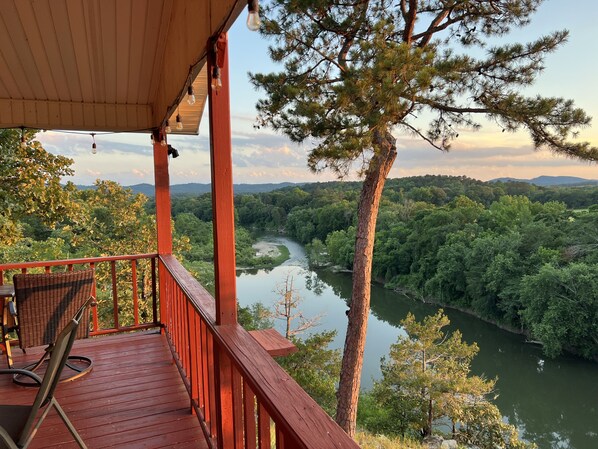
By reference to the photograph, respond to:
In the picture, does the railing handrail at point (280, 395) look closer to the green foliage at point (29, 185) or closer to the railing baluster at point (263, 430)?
the railing baluster at point (263, 430)

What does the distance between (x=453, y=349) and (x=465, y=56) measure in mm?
11384

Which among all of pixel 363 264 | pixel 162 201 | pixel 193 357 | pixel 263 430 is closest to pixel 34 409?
pixel 263 430

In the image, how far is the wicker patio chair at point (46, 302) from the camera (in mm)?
2861

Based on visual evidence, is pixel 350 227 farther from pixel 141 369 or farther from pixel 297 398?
pixel 297 398

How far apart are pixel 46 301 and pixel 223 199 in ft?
6.00

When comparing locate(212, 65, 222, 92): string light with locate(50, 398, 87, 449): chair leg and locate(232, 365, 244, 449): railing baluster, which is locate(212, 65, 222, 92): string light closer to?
locate(232, 365, 244, 449): railing baluster

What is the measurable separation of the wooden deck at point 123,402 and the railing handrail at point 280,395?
0.91 meters

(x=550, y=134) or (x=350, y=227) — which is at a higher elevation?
(x=550, y=134)

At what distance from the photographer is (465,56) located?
702cm

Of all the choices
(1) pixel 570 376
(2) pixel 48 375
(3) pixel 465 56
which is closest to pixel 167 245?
(2) pixel 48 375

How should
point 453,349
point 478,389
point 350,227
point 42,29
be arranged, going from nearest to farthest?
point 42,29, point 478,389, point 453,349, point 350,227

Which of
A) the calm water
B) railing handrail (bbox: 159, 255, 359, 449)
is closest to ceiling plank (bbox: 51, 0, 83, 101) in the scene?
railing handrail (bbox: 159, 255, 359, 449)

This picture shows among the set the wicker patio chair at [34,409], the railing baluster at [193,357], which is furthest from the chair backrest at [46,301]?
the wicker patio chair at [34,409]

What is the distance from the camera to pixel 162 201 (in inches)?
170
